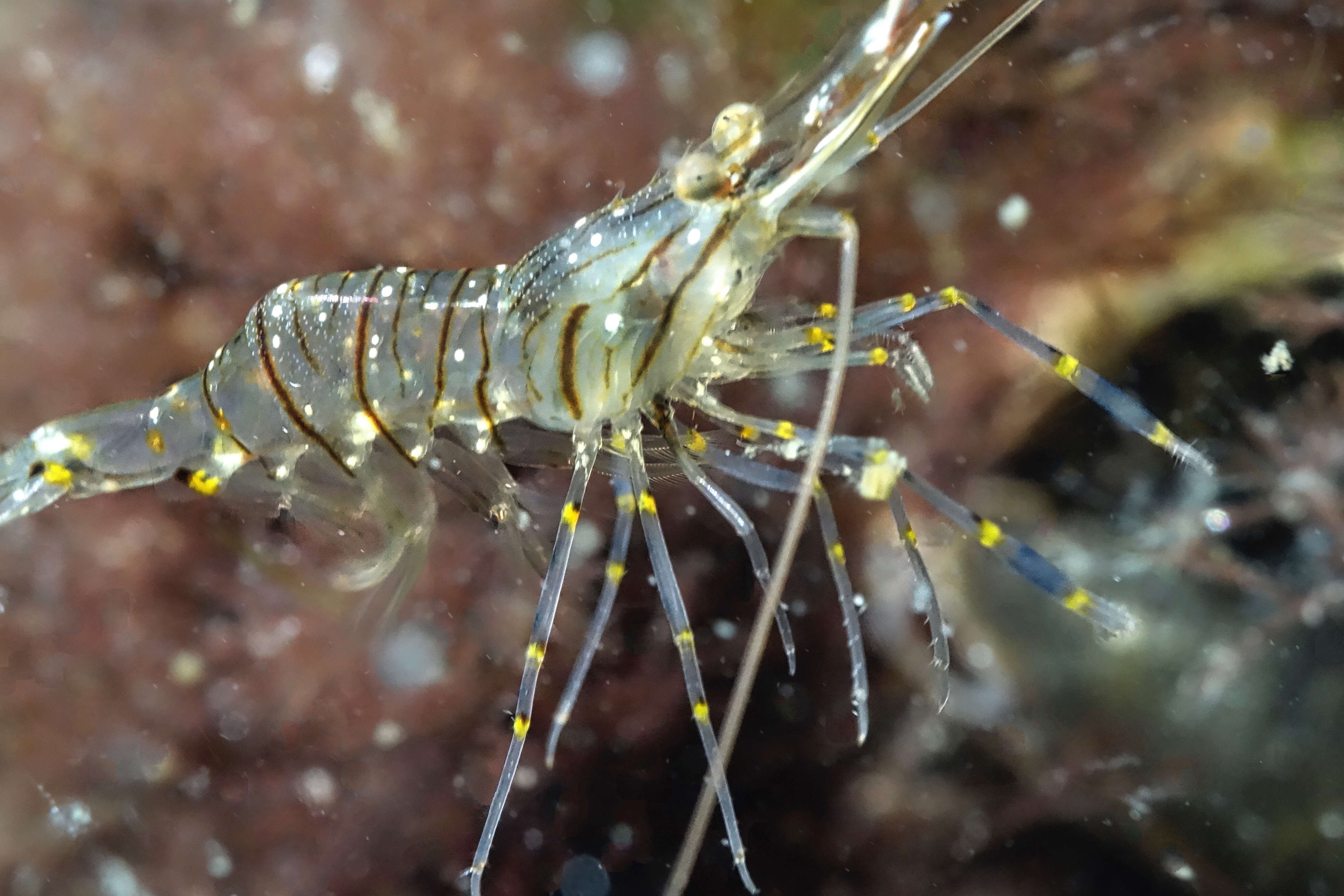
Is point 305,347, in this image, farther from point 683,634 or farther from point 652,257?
point 683,634

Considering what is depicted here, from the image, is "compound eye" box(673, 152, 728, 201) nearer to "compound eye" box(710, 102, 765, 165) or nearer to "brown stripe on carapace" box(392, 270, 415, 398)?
"compound eye" box(710, 102, 765, 165)

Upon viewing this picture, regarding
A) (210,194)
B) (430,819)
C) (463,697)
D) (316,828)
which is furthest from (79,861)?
(210,194)

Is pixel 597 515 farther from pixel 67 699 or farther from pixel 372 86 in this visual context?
pixel 67 699

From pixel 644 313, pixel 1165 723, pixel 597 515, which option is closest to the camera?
pixel 644 313

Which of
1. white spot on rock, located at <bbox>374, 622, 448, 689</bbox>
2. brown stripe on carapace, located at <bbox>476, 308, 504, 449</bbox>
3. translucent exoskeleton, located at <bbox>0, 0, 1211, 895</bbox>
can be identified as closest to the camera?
translucent exoskeleton, located at <bbox>0, 0, 1211, 895</bbox>

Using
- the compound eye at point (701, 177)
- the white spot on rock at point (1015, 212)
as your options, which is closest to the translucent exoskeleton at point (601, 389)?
the compound eye at point (701, 177)

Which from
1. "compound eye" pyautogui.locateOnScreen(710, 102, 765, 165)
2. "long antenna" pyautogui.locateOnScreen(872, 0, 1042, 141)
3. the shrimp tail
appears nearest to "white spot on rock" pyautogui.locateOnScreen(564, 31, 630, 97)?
"compound eye" pyautogui.locateOnScreen(710, 102, 765, 165)
